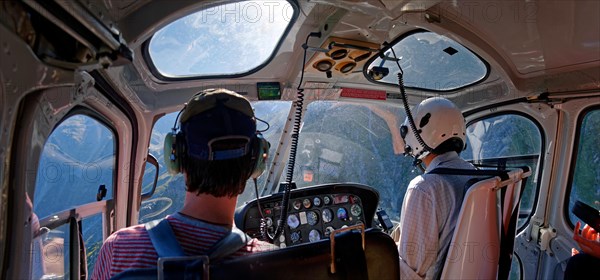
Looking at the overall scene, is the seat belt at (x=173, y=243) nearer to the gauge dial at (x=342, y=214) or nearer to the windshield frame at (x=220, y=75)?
the windshield frame at (x=220, y=75)

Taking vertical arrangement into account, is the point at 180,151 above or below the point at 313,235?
above

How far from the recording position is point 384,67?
10.9 ft

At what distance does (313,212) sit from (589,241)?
2.02 meters

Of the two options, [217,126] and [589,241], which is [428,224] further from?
[217,126]

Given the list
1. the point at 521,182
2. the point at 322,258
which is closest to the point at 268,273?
the point at 322,258

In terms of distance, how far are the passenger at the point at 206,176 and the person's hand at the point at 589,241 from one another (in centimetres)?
227

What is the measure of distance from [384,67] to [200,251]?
2.44m

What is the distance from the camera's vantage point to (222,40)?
2629mm

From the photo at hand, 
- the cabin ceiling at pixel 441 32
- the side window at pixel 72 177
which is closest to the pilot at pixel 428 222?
the cabin ceiling at pixel 441 32

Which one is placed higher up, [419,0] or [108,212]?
[419,0]

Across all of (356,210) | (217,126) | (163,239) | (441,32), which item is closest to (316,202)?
(356,210)

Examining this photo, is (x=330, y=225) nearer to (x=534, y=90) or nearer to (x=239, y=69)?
(x=239, y=69)

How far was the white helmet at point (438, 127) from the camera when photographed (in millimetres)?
2664

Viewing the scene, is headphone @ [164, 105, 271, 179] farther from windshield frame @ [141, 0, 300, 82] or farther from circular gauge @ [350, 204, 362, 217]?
circular gauge @ [350, 204, 362, 217]
